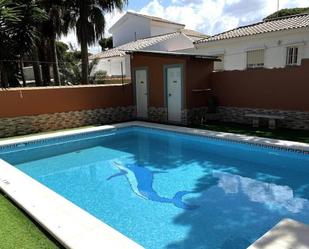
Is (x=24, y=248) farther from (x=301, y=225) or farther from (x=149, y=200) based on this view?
(x=301, y=225)

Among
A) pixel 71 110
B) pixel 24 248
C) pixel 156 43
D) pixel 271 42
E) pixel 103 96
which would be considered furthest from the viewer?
pixel 156 43

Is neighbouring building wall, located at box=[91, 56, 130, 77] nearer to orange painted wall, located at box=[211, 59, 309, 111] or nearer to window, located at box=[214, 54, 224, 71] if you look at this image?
window, located at box=[214, 54, 224, 71]

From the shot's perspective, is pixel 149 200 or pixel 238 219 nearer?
pixel 238 219

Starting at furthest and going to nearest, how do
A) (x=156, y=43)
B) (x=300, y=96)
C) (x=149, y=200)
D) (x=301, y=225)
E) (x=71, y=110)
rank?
(x=156, y=43) → (x=71, y=110) → (x=300, y=96) → (x=149, y=200) → (x=301, y=225)

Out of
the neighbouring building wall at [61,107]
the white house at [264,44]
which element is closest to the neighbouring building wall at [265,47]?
the white house at [264,44]

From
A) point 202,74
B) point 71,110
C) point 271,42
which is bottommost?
point 71,110

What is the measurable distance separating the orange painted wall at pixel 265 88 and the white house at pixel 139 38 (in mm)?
11089

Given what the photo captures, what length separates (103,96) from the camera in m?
14.8

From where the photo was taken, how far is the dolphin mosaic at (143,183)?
6324mm

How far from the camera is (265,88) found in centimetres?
1247

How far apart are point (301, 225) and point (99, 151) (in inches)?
296

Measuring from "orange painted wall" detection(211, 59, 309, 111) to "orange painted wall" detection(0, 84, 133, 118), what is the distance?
4815 mm

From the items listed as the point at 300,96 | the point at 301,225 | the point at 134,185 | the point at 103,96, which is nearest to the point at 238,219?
the point at 301,225

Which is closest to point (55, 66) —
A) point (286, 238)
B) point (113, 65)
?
point (113, 65)
